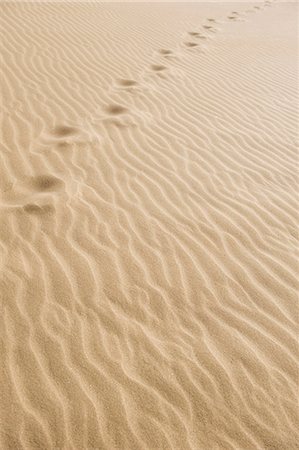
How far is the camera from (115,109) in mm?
5613

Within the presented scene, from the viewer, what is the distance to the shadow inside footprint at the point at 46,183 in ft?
12.9

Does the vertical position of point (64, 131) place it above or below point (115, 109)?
below

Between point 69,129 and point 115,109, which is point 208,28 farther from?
point 69,129

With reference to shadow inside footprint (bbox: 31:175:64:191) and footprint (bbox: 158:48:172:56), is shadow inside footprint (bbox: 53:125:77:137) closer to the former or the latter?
shadow inside footprint (bbox: 31:175:64:191)

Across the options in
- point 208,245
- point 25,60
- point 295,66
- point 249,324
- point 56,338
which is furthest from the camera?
point 295,66

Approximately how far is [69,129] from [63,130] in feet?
0.23

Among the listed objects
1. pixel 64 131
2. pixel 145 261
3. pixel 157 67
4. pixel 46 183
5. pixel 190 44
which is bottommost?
pixel 145 261

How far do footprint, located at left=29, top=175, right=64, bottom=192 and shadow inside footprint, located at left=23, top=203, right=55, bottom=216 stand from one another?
0.28 meters

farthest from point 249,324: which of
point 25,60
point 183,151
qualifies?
point 25,60

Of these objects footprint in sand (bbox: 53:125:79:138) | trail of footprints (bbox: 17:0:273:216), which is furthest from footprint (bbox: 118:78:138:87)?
footprint in sand (bbox: 53:125:79:138)

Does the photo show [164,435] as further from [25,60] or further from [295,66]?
[295,66]

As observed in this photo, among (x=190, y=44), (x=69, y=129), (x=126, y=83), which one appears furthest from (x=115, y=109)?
(x=190, y=44)

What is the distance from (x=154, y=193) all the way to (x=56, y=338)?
1828mm

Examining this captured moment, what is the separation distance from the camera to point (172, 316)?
2865mm
